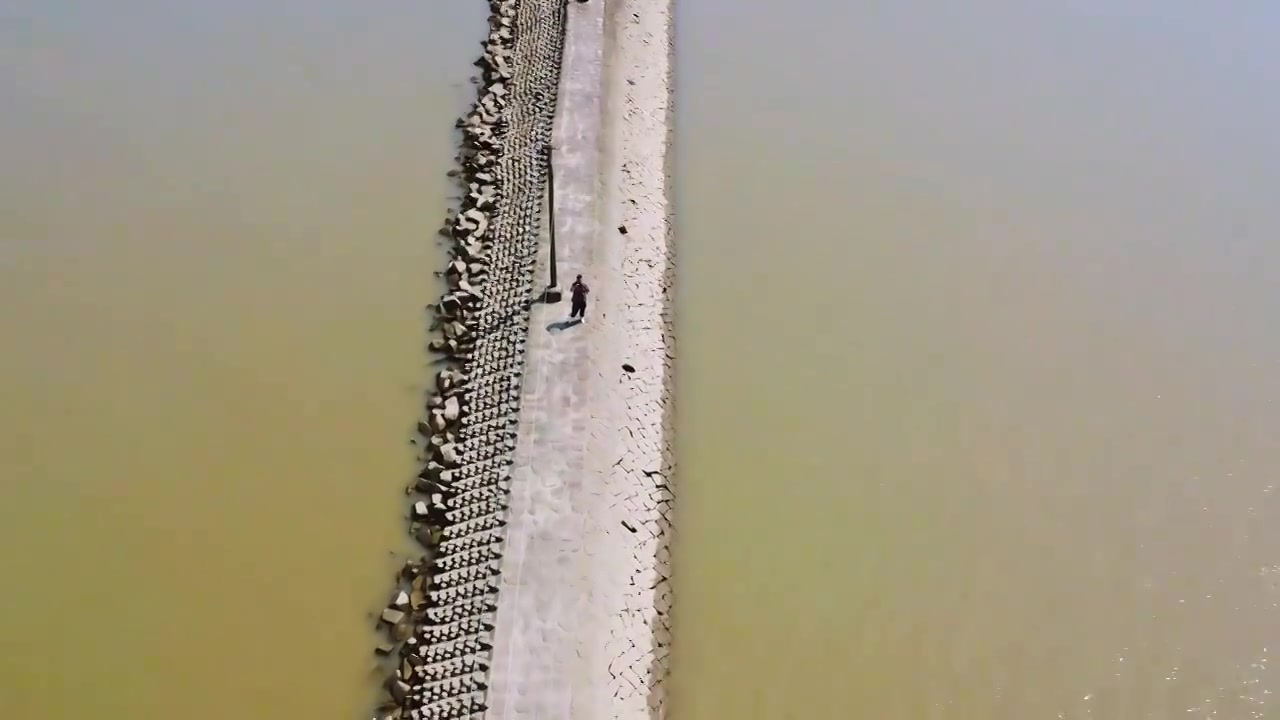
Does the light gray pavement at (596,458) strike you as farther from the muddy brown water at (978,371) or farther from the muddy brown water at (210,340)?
the muddy brown water at (210,340)

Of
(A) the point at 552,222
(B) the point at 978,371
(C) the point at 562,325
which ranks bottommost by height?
(B) the point at 978,371


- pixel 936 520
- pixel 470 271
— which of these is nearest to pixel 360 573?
pixel 470 271

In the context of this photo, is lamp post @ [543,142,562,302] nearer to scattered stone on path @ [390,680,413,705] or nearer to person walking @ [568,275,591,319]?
person walking @ [568,275,591,319]

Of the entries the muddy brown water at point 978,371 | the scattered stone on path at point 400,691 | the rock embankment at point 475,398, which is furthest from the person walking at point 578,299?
the scattered stone on path at point 400,691

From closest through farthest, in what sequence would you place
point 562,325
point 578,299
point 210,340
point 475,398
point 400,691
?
point 400,691 < point 475,398 < point 578,299 < point 562,325 < point 210,340

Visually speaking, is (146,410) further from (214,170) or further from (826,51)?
(826,51)

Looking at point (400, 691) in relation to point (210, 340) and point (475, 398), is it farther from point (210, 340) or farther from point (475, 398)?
point (210, 340)

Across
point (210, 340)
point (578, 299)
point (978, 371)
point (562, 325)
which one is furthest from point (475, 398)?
point (978, 371)
